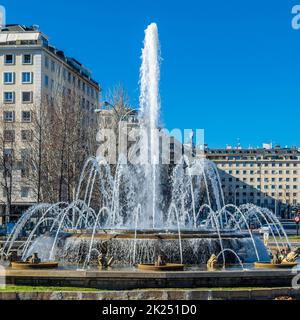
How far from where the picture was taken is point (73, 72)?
3182 inches

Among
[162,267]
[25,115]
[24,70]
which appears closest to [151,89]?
[162,267]

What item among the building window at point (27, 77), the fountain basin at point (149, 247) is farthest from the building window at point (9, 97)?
the fountain basin at point (149, 247)

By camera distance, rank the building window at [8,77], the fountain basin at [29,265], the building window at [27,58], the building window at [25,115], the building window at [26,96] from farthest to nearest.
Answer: the building window at [8,77] < the building window at [27,58] < the building window at [26,96] < the building window at [25,115] < the fountain basin at [29,265]

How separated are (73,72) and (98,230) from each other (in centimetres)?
6192

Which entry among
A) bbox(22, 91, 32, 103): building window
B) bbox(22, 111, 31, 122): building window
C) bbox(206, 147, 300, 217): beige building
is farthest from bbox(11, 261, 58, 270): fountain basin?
bbox(206, 147, 300, 217): beige building

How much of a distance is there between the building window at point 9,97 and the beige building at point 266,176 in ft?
349

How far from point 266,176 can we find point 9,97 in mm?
113058

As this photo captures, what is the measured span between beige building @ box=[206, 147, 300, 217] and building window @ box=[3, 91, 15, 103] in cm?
10649

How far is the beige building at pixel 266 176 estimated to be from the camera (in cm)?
17312

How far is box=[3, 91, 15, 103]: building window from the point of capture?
72.5m

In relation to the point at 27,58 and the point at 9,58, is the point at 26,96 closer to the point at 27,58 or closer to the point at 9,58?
the point at 27,58

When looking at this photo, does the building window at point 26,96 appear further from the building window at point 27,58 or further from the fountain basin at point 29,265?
the fountain basin at point 29,265
